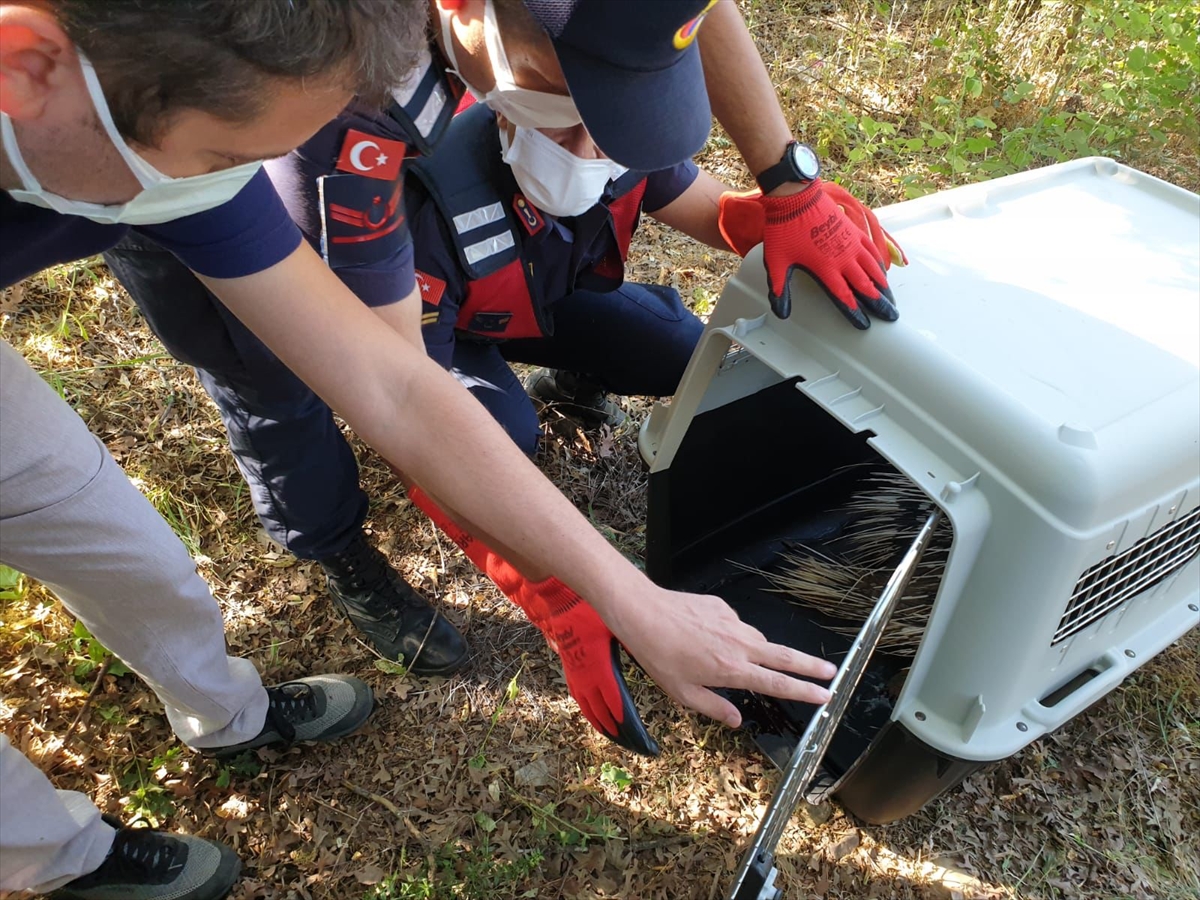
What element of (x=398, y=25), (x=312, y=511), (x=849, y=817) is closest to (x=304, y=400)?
(x=312, y=511)

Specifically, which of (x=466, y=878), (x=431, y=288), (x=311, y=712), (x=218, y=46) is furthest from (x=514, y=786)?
(x=218, y=46)

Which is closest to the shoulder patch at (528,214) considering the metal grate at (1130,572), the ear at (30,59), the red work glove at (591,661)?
the red work glove at (591,661)

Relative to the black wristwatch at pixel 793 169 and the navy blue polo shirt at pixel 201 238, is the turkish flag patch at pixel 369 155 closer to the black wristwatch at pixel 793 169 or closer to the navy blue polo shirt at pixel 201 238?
the navy blue polo shirt at pixel 201 238

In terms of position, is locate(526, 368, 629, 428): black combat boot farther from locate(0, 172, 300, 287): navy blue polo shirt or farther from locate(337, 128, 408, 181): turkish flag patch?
locate(0, 172, 300, 287): navy blue polo shirt

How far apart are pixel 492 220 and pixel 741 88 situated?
0.55m

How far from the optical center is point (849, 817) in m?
1.66

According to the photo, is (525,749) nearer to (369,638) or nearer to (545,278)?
(369,638)

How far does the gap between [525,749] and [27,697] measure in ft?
3.42

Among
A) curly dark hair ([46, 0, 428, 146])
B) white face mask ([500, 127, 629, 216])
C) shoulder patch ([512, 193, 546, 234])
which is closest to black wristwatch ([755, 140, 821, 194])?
white face mask ([500, 127, 629, 216])

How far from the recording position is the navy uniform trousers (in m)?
1.37

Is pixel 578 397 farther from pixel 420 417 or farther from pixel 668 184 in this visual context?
pixel 420 417

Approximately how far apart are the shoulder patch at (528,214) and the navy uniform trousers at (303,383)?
0.35m

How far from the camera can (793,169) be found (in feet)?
5.27

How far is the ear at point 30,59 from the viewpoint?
0.65 meters
